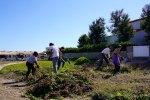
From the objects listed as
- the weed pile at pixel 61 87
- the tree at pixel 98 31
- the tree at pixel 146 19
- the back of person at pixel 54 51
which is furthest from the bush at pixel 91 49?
the weed pile at pixel 61 87

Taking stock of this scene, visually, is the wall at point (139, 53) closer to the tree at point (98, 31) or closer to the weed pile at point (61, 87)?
the weed pile at point (61, 87)

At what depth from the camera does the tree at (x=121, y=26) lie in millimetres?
62119

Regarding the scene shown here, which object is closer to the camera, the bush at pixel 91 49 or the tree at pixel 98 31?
the bush at pixel 91 49

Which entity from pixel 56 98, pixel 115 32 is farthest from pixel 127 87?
pixel 115 32

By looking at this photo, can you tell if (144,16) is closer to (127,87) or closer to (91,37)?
(91,37)

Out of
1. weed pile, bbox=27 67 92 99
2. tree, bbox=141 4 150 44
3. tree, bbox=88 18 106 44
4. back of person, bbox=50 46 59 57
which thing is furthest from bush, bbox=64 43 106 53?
weed pile, bbox=27 67 92 99

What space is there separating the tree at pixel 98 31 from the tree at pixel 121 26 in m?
2.11

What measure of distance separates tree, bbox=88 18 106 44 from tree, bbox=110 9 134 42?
211 centimetres

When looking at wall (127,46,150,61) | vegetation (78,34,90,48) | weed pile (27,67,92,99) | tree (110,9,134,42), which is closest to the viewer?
weed pile (27,67,92,99)

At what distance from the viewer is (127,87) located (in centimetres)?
1345

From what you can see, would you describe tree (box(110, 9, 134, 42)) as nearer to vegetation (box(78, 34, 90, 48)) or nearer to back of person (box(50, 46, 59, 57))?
vegetation (box(78, 34, 90, 48))

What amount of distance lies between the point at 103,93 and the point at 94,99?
351 mm

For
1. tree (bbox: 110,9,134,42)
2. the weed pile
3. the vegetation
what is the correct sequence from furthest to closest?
the vegetation → tree (bbox: 110,9,134,42) → the weed pile

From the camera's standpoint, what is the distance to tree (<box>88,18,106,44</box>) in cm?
6612
